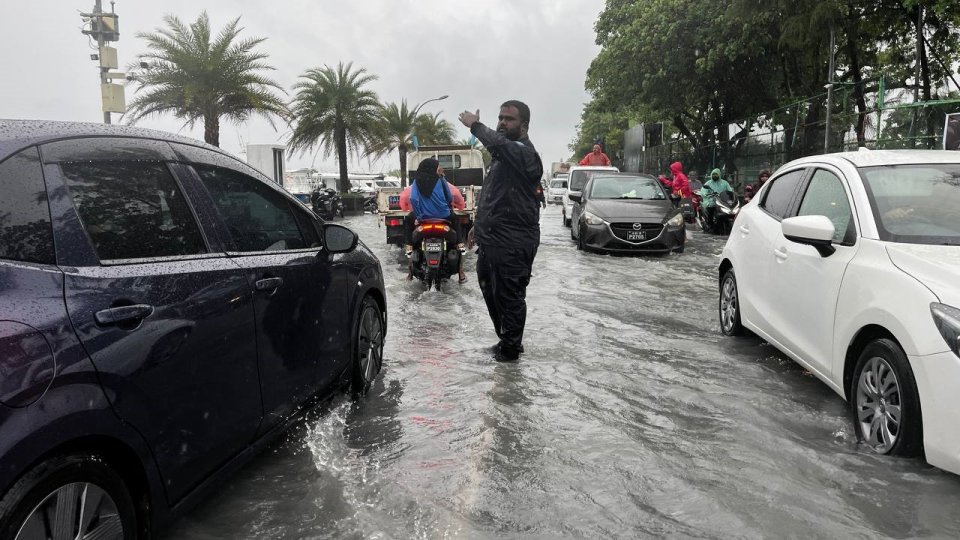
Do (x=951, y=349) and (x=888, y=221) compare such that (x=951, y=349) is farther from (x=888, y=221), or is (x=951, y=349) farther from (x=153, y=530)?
(x=153, y=530)

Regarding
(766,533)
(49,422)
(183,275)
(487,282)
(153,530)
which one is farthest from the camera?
(487,282)

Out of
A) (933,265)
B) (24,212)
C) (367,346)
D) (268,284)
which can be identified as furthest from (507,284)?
(24,212)

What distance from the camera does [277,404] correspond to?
3277mm

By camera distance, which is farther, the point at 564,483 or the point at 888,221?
the point at 888,221

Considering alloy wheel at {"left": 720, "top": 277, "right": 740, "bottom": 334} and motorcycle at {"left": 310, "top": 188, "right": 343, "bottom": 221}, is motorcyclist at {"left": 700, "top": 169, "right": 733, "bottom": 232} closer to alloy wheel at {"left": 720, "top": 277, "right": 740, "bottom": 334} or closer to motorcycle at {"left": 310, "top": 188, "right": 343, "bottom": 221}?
alloy wheel at {"left": 720, "top": 277, "right": 740, "bottom": 334}

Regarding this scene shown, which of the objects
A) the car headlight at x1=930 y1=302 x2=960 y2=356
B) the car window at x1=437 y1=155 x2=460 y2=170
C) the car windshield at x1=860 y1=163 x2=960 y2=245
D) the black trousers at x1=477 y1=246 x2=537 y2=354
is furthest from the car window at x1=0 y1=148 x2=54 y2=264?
the car window at x1=437 y1=155 x2=460 y2=170

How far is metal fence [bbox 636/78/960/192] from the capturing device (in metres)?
13.1

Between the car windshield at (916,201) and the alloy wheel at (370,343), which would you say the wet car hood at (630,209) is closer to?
the car windshield at (916,201)

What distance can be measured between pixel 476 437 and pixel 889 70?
88.8 ft

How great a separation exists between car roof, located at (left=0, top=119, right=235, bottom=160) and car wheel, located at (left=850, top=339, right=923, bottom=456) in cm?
325

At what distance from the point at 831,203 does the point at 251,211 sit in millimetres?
3409

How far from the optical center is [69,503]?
2.00m

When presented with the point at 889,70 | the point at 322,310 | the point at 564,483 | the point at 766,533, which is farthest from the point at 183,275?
the point at 889,70

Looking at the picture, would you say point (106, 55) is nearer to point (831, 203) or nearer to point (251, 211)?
point (251, 211)
